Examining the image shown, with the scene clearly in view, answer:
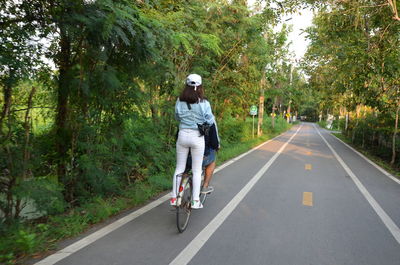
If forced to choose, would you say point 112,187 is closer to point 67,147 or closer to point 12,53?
point 67,147

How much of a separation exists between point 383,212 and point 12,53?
6.68 metres

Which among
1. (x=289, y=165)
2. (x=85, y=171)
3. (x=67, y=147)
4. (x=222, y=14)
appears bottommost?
(x=289, y=165)

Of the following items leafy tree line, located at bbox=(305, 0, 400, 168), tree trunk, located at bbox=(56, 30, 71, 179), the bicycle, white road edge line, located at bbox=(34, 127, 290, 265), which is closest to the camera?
white road edge line, located at bbox=(34, 127, 290, 265)

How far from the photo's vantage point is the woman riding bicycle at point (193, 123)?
4445 millimetres

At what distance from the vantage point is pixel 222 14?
36.8 ft

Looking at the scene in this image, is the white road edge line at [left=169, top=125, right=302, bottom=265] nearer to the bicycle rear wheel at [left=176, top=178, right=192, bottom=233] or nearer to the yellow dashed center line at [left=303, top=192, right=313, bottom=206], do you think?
the bicycle rear wheel at [left=176, top=178, right=192, bottom=233]

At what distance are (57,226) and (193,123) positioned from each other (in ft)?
7.84

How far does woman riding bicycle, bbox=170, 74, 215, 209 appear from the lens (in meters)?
4.45

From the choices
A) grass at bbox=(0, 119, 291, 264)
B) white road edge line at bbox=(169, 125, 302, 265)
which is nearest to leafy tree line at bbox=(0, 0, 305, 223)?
grass at bbox=(0, 119, 291, 264)

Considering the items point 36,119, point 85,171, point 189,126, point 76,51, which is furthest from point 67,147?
point 189,126

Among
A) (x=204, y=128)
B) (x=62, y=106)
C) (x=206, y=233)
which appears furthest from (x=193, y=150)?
(x=62, y=106)

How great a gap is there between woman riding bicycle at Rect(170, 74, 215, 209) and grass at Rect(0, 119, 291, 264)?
1.36 metres

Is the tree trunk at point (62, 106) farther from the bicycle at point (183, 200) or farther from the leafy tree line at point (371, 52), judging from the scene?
the leafy tree line at point (371, 52)

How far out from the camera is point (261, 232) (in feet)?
14.9
